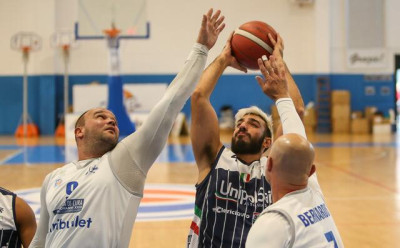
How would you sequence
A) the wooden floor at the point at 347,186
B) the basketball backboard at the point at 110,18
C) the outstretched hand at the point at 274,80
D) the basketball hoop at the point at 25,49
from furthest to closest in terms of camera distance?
1. the basketball hoop at the point at 25,49
2. the basketball backboard at the point at 110,18
3. the wooden floor at the point at 347,186
4. the outstretched hand at the point at 274,80

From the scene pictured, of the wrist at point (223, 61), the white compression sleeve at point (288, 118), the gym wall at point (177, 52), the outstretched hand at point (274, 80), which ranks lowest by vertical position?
the white compression sleeve at point (288, 118)

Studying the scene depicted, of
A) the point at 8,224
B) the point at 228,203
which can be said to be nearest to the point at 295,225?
the point at 228,203

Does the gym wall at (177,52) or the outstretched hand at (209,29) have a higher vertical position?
the gym wall at (177,52)

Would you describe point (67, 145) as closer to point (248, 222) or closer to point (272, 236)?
point (248, 222)

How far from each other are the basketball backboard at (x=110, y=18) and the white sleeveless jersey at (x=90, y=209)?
13.6 m

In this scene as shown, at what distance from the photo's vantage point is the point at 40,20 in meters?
20.0

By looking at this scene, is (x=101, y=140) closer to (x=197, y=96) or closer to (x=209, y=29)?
(x=197, y=96)

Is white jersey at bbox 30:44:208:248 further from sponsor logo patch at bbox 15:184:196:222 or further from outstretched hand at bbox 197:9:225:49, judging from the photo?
sponsor logo patch at bbox 15:184:196:222

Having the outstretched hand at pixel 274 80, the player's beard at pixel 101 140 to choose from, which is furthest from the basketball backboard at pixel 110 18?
the outstretched hand at pixel 274 80

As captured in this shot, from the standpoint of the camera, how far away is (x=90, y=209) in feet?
9.14

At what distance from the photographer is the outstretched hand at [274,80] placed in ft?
9.04

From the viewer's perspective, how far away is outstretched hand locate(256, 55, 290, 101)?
2756mm

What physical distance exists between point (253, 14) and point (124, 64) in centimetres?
524

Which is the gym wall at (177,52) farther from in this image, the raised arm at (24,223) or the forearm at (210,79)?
the raised arm at (24,223)
